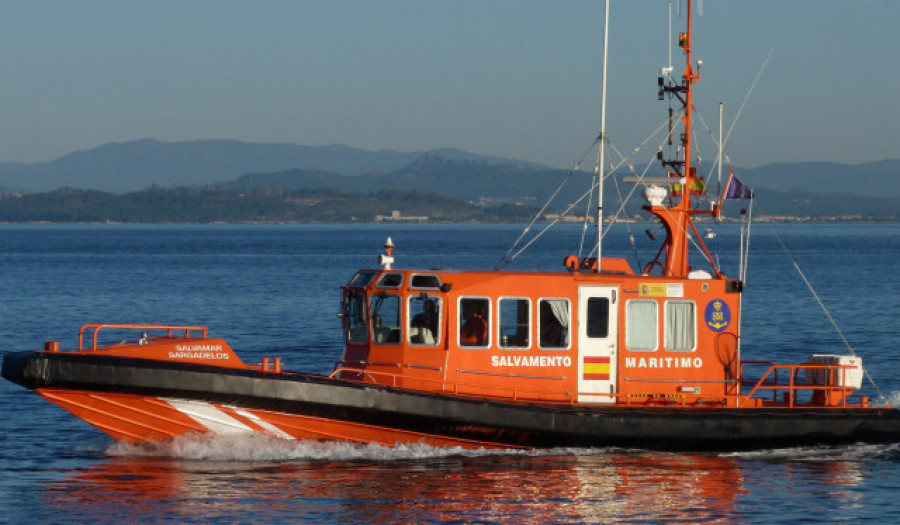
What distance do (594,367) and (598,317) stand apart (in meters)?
0.67

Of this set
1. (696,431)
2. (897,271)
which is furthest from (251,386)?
(897,271)

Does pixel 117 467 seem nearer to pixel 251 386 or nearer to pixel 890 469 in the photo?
pixel 251 386

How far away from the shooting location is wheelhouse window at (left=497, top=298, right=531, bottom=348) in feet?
56.4

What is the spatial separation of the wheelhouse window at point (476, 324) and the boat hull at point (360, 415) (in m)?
0.81

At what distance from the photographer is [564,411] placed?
17.1m

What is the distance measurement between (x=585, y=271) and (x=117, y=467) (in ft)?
22.2

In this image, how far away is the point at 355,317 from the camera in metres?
17.5

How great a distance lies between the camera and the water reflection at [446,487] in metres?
14.7

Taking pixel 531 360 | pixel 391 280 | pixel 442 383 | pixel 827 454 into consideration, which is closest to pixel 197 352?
pixel 391 280

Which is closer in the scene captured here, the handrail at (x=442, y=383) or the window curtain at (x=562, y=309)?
the handrail at (x=442, y=383)

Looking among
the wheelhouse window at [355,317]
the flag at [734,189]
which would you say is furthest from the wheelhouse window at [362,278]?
the flag at [734,189]

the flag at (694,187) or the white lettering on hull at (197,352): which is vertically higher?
the flag at (694,187)

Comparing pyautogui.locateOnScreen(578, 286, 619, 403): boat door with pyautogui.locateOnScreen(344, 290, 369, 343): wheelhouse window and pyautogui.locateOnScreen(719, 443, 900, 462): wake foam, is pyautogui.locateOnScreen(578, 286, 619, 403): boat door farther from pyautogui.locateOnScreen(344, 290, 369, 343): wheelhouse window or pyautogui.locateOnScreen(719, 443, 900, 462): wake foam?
pyautogui.locateOnScreen(344, 290, 369, 343): wheelhouse window

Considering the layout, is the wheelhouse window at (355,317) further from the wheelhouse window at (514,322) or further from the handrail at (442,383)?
the wheelhouse window at (514,322)
